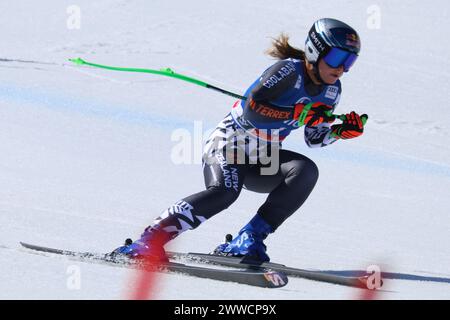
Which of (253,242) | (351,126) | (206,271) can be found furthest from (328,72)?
(206,271)

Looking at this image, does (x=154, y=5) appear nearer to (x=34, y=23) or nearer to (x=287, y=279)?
(x=34, y=23)

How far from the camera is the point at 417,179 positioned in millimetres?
10781

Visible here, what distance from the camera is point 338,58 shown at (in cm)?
575

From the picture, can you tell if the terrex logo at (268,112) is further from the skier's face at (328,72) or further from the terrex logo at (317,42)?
the terrex logo at (317,42)

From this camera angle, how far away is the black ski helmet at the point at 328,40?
572 cm

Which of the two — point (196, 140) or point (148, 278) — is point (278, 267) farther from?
point (196, 140)

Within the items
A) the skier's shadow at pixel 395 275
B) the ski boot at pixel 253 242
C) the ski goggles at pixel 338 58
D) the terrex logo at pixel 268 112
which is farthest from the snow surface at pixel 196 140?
the ski goggles at pixel 338 58

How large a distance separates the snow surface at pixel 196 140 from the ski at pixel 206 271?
104 millimetres

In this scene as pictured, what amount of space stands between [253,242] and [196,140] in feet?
19.5

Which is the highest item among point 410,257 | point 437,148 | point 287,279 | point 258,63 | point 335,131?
point 258,63

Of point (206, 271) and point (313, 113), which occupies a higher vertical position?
point (313, 113)

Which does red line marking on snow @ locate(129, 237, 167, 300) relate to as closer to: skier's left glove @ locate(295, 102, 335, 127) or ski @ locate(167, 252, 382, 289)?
ski @ locate(167, 252, 382, 289)

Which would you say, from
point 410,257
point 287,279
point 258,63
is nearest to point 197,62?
point 258,63

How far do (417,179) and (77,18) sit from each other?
1004 centimetres
